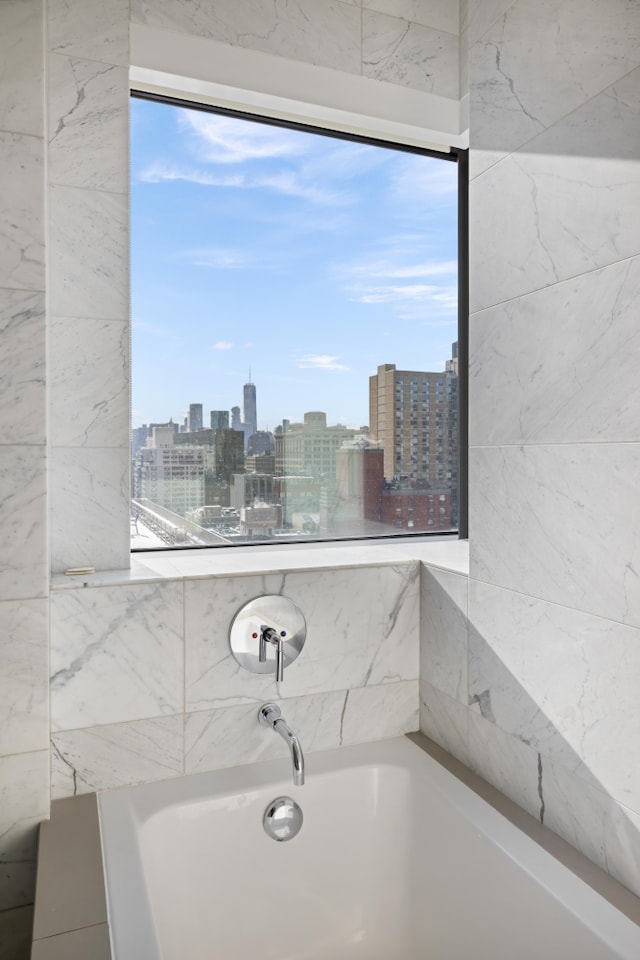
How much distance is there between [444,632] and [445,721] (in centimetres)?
24

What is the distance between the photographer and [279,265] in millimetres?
2135

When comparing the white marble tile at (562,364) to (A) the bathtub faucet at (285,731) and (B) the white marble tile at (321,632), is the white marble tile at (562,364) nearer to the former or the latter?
(B) the white marble tile at (321,632)

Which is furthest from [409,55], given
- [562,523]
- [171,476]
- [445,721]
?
[445,721]

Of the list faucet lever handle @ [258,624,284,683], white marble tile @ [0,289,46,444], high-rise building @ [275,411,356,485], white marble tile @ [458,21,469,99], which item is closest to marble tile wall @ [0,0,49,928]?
white marble tile @ [0,289,46,444]

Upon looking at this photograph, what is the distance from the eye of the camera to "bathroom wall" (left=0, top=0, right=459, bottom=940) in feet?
4.36

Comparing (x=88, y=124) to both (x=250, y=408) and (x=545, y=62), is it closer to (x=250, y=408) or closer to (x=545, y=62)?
(x=250, y=408)

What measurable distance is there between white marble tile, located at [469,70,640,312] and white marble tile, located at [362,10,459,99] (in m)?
0.81

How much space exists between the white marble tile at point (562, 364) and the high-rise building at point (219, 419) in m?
0.85

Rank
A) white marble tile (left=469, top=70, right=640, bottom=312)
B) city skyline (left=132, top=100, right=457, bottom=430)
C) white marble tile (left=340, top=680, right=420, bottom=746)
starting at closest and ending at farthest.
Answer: white marble tile (left=469, top=70, right=640, bottom=312) → white marble tile (left=340, top=680, right=420, bottom=746) → city skyline (left=132, top=100, right=457, bottom=430)

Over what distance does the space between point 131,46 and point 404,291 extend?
112cm

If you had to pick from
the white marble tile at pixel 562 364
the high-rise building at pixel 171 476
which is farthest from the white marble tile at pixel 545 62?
the high-rise building at pixel 171 476

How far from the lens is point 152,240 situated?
6.49 feet

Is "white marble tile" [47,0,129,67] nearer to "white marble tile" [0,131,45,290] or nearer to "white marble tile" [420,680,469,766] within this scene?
"white marble tile" [0,131,45,290]

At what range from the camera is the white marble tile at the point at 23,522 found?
4.33ft
